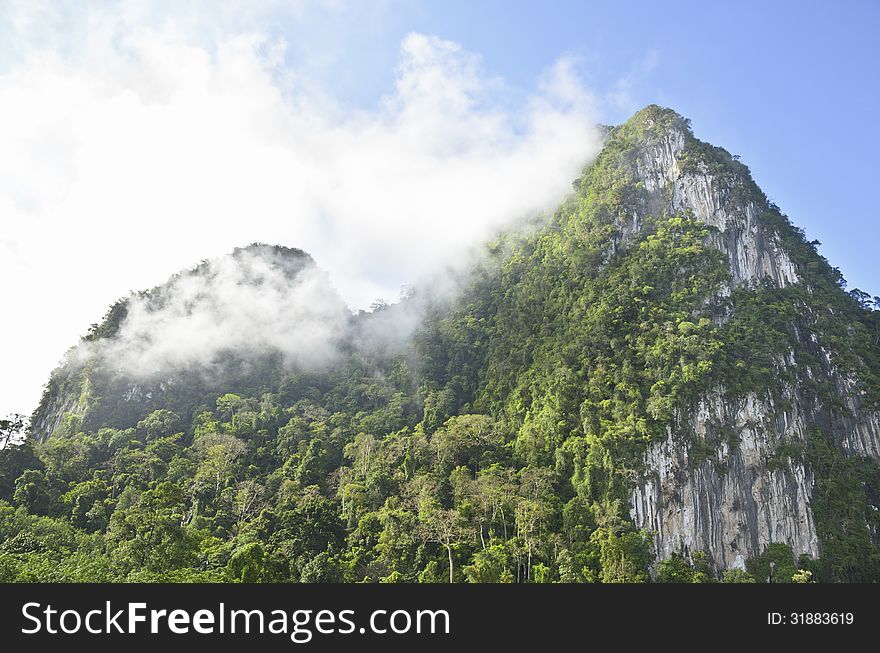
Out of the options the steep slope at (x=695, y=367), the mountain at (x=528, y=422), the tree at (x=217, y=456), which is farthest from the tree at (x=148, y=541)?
the steep slope at (x=695, y=367)

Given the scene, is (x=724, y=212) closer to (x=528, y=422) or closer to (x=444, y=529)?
(x=528, y=422)

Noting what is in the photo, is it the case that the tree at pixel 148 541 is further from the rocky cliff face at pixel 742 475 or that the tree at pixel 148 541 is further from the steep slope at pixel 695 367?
the rocky cliff face at pixel 742 475

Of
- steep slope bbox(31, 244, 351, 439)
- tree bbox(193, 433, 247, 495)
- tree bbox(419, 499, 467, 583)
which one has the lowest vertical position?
tree bbox(419, 499, 467, 583)

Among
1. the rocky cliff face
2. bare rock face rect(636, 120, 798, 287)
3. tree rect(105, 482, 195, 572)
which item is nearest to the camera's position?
tree rect(105, 482, 195, 572)

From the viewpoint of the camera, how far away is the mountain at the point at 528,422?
30.7 metres

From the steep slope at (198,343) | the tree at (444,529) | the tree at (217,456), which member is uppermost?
the steep slope at (198,343)

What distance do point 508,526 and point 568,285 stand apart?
2081 cm

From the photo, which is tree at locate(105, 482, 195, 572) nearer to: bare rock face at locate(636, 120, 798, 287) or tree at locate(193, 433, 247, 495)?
tree at locate(193, 433, 247, 495)

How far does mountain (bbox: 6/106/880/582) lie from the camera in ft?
101

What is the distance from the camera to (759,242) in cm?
4644

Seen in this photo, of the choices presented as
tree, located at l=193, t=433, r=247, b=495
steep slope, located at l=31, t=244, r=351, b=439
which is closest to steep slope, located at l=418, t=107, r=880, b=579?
tree, located at l=193, t=433, r=247, b=495

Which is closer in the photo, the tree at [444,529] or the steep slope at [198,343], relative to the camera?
the tree at [444,529]

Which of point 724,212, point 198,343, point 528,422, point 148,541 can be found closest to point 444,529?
point 528,422

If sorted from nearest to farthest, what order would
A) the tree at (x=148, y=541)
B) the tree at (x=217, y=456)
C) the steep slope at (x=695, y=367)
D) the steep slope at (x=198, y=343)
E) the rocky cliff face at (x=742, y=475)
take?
the tree at (x=148, y=541), the rocky cliff face at (x=742, y=475), the steep slope at (x=695, y=367), the tree at (x=217, y=456), the steep slope at (x=198, y=343)
